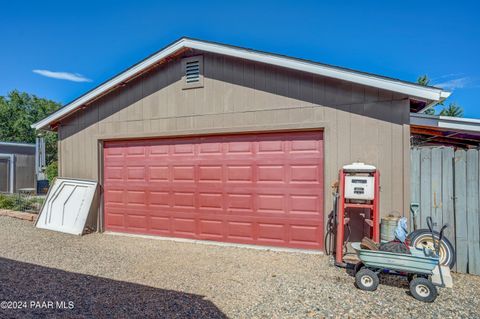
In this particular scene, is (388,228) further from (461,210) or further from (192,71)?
(192,71)

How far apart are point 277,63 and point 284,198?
2570 mm

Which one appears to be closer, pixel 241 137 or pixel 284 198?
pixel 284 198

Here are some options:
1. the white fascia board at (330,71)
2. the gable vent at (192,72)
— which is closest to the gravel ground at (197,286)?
the white fascia board at (330,71)

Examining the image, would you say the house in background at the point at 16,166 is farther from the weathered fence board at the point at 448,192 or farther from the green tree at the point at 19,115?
the weathered fence board at the point at 448,192

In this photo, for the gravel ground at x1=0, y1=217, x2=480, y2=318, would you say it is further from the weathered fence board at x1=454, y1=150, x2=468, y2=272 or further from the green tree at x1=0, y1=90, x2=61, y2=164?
the green tree at x1=0, y1=90, x2=61, y2=164

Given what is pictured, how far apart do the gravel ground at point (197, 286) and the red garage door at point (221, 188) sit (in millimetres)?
520

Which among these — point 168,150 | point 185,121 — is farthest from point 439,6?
point 168,150

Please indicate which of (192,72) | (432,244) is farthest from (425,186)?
(192,72)

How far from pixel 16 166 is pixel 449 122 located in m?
21.3

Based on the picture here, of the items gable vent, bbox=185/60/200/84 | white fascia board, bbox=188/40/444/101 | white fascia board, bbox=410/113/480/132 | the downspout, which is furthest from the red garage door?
the downspout

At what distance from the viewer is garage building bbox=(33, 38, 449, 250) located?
4.75 m

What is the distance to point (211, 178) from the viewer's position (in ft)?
19.2

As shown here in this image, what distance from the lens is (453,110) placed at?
23.2 meters

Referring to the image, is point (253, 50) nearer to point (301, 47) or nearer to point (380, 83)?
point (380, 83)
